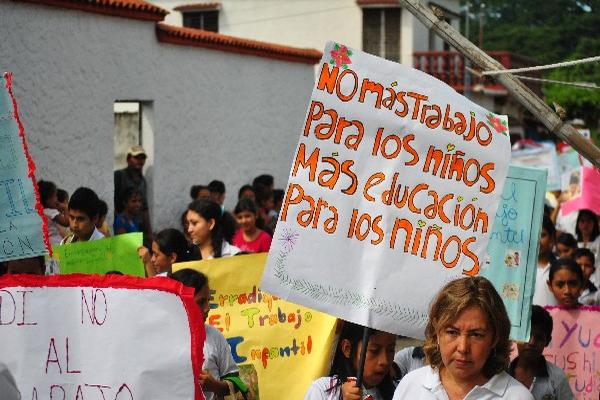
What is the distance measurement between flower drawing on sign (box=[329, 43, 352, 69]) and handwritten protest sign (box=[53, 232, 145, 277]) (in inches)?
125

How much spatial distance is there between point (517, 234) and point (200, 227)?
2045 mm

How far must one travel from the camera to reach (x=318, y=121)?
5133 millimetres

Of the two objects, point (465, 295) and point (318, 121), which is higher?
point (318, 121)

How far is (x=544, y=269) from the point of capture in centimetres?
881

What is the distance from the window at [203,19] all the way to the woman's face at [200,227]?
23769 mm

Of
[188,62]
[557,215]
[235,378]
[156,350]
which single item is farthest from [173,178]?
[156,350]

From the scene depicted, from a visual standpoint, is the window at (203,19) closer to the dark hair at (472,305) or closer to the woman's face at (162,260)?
the woman's face at (162,260)

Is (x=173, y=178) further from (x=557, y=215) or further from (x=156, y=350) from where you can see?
(x=156, y=350)

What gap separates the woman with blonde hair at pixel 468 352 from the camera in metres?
4.12

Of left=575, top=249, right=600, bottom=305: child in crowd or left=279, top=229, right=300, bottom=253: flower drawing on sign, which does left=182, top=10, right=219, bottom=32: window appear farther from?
left=279, top=229, right=300, bottom=253: flower drawing on sign

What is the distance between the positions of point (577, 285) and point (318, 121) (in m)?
3.18

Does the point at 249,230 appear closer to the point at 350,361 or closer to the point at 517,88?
the point at 517,88

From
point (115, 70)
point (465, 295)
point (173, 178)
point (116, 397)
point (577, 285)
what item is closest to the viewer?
point (465, 295)

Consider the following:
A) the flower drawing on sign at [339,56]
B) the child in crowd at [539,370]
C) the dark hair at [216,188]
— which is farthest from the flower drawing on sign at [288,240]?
the dark hair at [216,188]
